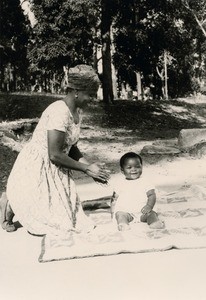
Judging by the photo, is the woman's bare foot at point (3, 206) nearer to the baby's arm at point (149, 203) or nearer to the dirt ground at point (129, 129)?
the baby's arm at point (149, 203)

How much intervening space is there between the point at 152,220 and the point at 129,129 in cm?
1206

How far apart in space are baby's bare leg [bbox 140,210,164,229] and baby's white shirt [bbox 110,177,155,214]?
→ 0.40 ft

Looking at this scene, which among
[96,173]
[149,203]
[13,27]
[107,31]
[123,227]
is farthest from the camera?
[13,27]

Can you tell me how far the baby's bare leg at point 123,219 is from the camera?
4.21 metres

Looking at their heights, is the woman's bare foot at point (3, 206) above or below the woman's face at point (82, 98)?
below

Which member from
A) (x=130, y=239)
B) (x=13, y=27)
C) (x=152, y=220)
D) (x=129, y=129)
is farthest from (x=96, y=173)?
(x=13, y=27)

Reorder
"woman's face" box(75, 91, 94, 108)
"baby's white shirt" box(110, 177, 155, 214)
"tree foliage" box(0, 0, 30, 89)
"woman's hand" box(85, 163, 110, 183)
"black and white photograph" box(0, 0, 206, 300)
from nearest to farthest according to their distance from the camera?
1. "black and white photograph" box(0, 0, 206, 300)
2. "woman's hand" box(85, 163, 110, 183)
3. "woman's face" box(75, 91, 94, 108)
4. "baby's white shirt" box(110, 177, 155, 214)
5. "tree foliage" box(0, 0, 30, 89)

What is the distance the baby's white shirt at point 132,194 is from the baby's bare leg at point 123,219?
104 millimetres

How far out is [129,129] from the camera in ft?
53.4

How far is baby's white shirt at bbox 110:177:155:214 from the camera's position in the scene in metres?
4.48

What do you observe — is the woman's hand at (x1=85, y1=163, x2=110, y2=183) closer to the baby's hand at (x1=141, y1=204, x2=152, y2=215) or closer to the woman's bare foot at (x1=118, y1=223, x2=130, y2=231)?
the woman's bare foot at (x1=118, y1=223, x2=130, y2=231)

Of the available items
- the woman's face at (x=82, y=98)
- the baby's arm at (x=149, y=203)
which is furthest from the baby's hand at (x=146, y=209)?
the woman's face at (x=82, y=98)

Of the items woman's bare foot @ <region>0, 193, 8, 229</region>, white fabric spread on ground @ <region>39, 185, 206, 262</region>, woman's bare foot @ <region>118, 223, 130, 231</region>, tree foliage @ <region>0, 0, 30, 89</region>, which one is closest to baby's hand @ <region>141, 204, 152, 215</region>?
white fabric spread on ground @ <region>39, 185, 206, 262</region>

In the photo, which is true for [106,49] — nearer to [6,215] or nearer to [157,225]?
[6,215]
